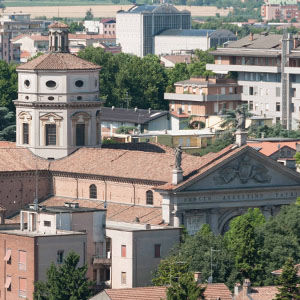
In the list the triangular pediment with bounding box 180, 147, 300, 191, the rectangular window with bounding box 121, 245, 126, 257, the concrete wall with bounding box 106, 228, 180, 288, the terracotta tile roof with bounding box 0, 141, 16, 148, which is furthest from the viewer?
the terracotta tile roof with bounding box 0, 141, 16, 148

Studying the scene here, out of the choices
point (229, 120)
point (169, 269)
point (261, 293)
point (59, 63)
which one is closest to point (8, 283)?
point (169, 269)

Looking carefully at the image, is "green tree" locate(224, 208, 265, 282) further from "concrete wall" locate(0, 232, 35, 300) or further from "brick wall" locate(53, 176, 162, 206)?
"concrete wall" locate(0, 232, 35, 300)

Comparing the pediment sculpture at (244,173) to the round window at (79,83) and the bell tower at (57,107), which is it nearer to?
the bell tower at (57,107)

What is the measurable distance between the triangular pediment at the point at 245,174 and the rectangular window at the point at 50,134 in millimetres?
14646

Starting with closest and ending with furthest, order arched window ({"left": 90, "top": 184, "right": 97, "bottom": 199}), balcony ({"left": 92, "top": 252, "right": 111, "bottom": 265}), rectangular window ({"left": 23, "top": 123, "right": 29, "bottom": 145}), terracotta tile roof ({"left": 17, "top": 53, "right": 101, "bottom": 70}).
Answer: balcony ({"left": 92, "top": 252, "right": 111, "bottom": 265}) → arched window ({"left": 90, "top": 184, "right": 97, "bottom": 199}) → terracotta tile roof ({"left": 17, "top": 53, "right": 101, "bottom": 70}) → rectangular window ({"left": 23, "top": 123, "right": 29, "bottom": 145})

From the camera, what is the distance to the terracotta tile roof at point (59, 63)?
132250 millimetres

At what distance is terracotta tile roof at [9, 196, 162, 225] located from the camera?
120m

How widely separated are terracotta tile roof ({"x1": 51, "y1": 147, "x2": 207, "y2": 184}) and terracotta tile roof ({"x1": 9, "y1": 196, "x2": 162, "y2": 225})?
70.8 inches

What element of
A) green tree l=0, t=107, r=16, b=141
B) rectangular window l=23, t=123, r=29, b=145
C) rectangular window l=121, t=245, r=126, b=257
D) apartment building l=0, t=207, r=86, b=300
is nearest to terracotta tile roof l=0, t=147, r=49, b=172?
rectangular window l=23, t=123, r=29, b=145

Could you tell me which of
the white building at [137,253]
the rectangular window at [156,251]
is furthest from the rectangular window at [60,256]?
the rectangular window at [156,251]

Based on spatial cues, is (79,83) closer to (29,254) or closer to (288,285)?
(29,254)

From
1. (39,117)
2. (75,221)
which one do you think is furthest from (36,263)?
(39,117)

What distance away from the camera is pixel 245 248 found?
11000 cm

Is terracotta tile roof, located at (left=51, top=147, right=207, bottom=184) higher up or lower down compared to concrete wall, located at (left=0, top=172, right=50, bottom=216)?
higher up
